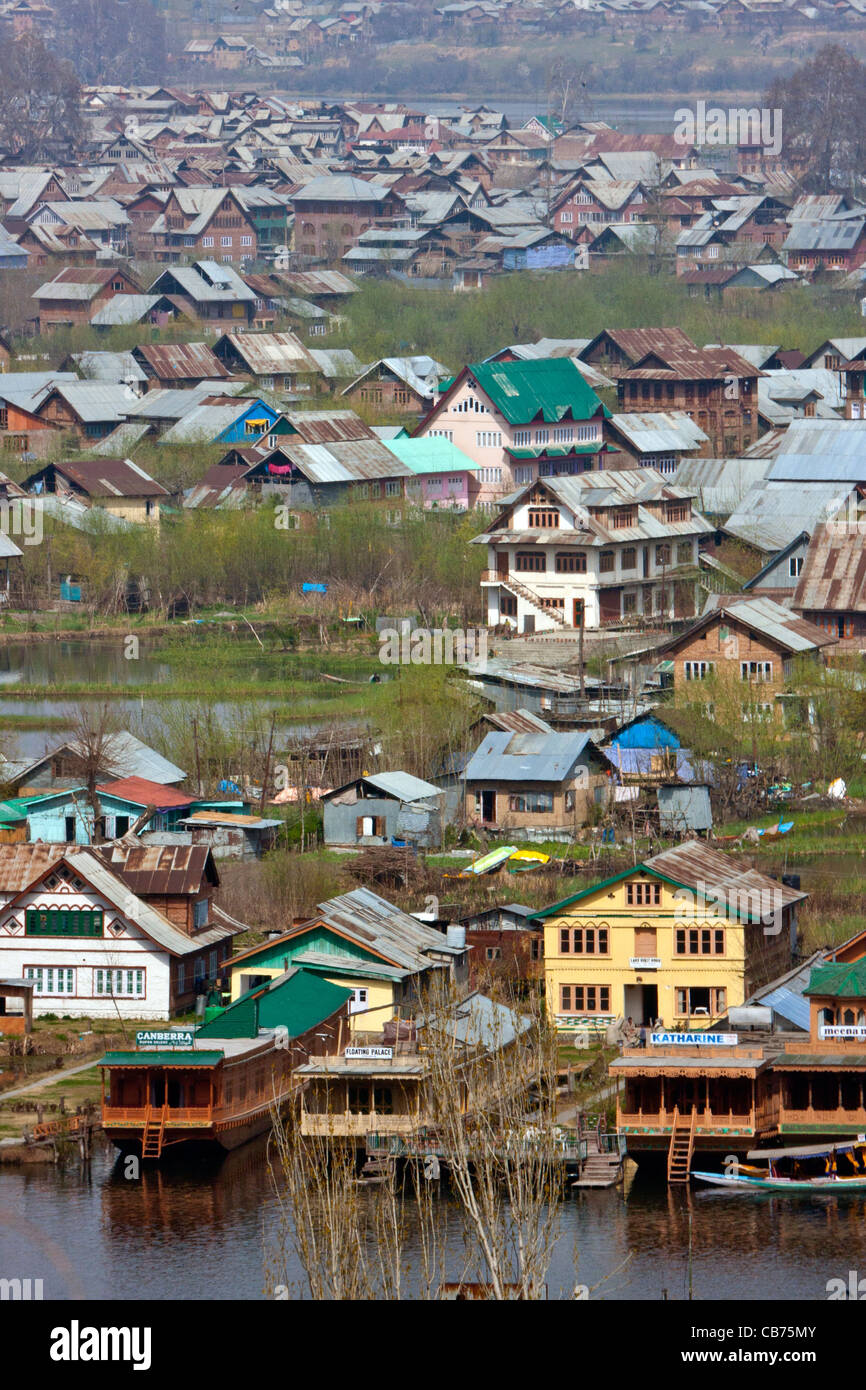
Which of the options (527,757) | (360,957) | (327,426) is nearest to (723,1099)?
(360,957)

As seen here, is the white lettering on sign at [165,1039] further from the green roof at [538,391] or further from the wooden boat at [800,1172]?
the green roof at [538,391]

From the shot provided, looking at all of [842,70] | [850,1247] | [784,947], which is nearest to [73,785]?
[784,947]

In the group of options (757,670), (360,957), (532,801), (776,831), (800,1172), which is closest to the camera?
(800,1172)

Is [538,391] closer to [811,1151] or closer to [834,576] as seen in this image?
[834,576]

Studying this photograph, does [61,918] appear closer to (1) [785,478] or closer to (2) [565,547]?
(2) [565,547]

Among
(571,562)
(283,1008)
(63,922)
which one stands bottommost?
(283,1008)

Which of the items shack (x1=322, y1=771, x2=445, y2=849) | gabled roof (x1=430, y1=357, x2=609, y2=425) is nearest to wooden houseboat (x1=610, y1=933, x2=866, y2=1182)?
shack (x1=322, y1=771, x2=445, y2=849)
